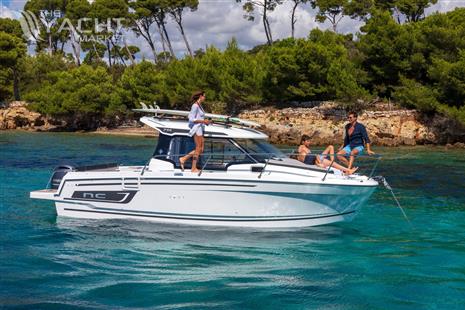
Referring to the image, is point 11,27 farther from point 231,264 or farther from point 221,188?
point 231,264

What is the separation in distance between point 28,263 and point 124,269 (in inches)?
67.8

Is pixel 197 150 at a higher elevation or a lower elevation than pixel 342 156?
higher

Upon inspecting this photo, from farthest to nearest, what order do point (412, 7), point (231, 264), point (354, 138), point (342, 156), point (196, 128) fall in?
point (412, 7) < point (354, 138) < point (342, 156) < point (196, 128) < point (231, 264)

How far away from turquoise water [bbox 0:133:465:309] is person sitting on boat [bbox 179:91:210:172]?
4.84 ft

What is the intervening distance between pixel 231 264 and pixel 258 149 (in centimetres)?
311

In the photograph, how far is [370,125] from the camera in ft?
132

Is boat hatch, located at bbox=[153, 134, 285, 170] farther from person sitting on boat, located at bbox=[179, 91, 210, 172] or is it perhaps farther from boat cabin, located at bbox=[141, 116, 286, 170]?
person sitting on boat, located at bbox=[179, 91, 210, 172]

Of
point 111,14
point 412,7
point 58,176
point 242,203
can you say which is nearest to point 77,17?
point 111,14

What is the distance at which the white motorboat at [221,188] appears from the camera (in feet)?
33.3

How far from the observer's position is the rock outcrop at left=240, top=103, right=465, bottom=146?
38.1 meters

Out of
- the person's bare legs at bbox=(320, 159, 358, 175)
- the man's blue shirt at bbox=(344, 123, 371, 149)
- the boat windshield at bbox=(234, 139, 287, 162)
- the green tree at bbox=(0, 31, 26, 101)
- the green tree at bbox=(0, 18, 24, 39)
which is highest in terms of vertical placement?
the green tree at bbox=(0, 18, 24, 39)

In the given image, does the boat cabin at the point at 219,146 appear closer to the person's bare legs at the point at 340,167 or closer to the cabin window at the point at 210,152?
the cabin window at the point at 210,152

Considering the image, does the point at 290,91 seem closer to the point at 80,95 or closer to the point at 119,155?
the point at 119,155

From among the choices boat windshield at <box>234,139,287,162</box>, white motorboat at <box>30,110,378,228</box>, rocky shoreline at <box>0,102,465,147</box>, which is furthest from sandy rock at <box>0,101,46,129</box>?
boat windshield at <box>234,139,287,162</box>
